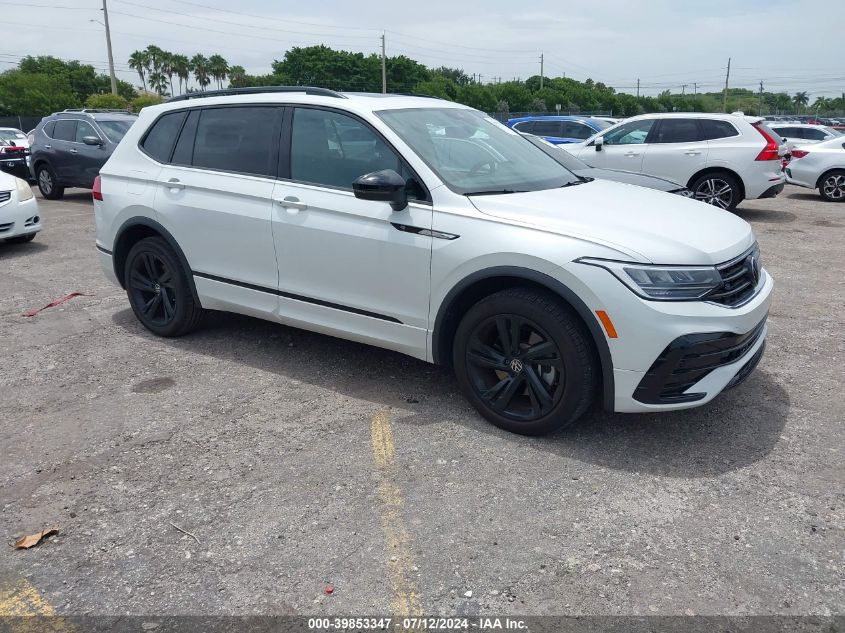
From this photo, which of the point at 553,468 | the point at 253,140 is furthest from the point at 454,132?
the point at 553,468

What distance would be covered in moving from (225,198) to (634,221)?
271 centimetres

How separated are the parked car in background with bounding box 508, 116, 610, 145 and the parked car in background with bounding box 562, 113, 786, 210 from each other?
4002 millimetres

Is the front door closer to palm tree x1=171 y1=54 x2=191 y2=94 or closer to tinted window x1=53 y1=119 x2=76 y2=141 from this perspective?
tinted window x1=53 y1=119 x2=76 y2=141

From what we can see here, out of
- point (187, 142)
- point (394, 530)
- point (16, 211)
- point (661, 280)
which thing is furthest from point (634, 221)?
point (16, 211)

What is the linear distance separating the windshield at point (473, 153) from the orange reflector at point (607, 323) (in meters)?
1.03

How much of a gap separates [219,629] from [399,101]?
337 cm

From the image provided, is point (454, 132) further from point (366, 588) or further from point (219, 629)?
point (219, 629)

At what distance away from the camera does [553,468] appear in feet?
11.8

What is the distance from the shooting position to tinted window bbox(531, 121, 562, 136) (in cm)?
1653

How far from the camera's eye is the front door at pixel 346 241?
4062 mm

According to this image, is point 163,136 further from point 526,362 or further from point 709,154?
point 709,154

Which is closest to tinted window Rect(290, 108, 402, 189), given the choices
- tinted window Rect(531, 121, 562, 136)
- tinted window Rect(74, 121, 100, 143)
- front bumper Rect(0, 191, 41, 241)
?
front bumper Rect(0, 191, 41, 241)

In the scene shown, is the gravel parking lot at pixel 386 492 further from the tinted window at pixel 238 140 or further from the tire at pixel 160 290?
the tinted window at pixel 238 140

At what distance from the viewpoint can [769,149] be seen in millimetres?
11102
